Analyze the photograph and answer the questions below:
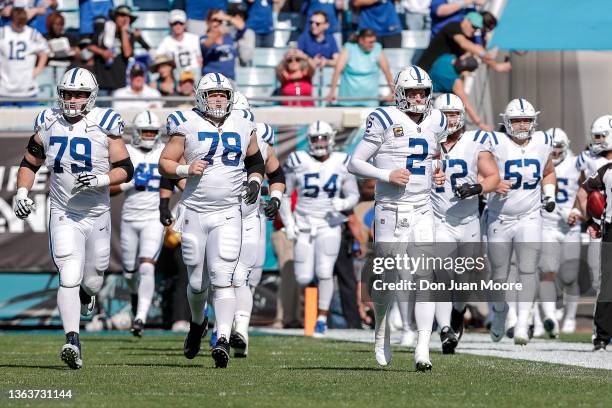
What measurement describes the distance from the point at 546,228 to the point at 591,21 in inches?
84.0

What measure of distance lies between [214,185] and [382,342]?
139 centimetres

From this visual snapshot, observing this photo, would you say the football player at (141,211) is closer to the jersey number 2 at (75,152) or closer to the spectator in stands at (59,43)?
the spectator in stands at (59,43)

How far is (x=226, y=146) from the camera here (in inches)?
334

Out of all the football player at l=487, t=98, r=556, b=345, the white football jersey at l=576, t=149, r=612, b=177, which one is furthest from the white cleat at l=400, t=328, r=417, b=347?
the white football jersey at l=576, t=149, r=612, b=177

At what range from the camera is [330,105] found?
601 inches

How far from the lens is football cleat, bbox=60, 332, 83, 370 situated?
26.7 feet

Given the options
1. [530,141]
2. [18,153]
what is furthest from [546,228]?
[18,153]

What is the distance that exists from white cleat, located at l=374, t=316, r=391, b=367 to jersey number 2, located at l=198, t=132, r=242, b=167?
134 cm

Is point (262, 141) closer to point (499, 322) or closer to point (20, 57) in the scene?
point (499, 322)

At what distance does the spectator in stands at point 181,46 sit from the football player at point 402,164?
7325 mm

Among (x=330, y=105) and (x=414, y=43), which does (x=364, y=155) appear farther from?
(x=414, y=43)

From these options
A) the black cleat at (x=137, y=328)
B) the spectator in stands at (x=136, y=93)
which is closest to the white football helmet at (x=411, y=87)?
the black cleat at (x=137, y=328)

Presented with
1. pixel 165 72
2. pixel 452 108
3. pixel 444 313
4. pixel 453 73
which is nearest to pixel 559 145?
pixel 453 73

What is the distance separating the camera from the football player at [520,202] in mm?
11117
